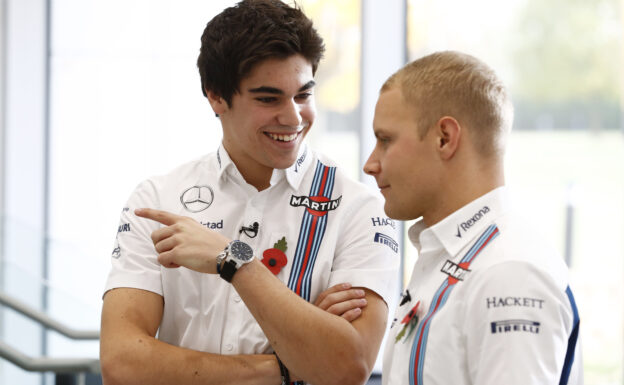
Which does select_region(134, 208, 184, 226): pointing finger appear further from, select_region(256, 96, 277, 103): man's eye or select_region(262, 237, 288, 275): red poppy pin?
select_region(256, 96, 277, 103): man's eye

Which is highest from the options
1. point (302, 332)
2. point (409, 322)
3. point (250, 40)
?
point (250, 40)

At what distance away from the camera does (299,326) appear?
5.37 ft

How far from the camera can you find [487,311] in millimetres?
1183

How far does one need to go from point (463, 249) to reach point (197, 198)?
90 cm

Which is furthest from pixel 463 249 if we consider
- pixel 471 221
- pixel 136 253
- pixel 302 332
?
pixel 136 253

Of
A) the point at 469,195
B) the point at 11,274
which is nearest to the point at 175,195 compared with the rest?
the point at 469,195

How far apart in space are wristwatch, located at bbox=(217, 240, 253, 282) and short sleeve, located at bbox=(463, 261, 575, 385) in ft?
2.07

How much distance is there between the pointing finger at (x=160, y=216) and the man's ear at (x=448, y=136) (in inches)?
29.0

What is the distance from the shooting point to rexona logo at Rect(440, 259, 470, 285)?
1.31 metres

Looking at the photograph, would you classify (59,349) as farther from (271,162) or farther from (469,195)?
(469,195)

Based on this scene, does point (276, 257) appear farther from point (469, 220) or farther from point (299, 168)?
point (469, 220)

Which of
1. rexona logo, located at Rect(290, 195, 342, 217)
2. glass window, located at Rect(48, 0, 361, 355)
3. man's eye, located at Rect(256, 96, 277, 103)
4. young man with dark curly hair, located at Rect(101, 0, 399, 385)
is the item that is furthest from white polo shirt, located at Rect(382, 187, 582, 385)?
glass window, located at Rect(48, 0, 361, 355)

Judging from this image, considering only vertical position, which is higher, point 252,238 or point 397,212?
point 397,212

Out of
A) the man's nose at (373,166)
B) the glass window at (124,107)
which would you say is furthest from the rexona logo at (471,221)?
the glass window at (124,107)
